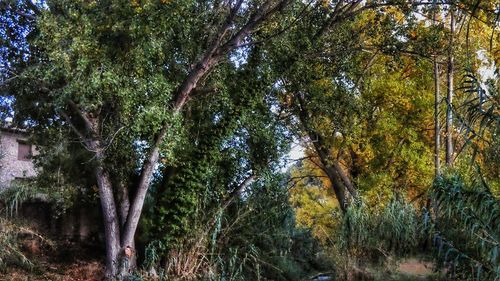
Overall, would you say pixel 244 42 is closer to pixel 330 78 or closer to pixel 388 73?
pixel 330 78

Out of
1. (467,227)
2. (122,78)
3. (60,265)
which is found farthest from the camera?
(60,265)

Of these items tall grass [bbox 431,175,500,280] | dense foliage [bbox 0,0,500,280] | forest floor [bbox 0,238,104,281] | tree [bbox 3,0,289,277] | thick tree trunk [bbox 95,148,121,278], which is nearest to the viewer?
tall grass [bbox 431,175,500,280]

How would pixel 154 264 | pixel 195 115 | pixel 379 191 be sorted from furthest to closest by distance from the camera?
1. pixel 379 191
2. pixel 195 115
3. pixel 154 264

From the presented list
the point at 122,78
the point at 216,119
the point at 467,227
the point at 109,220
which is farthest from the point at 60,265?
the point at 467,227

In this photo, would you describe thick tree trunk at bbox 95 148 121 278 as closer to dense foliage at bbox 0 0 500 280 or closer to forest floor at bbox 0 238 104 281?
dense foliage at bbox 0 0 500 280

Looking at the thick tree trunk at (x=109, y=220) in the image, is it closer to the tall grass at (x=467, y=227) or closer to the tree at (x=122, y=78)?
the tree at (x=122, y=78)

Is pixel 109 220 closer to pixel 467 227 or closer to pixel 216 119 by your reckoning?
pixel 216 119

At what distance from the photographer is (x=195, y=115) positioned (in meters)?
11.6

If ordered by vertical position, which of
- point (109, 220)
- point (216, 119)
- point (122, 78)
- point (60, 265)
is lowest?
point (60, 265)

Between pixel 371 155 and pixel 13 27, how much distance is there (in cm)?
1127

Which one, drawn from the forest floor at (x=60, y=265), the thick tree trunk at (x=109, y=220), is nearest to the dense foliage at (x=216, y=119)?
the thick tree trunk at (x=109, y=220)

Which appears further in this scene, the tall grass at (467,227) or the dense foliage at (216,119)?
the dense foliage at (216,119)

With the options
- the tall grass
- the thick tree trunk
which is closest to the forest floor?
the thick tree trunk

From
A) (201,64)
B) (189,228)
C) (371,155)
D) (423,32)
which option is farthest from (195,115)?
(371,155)
